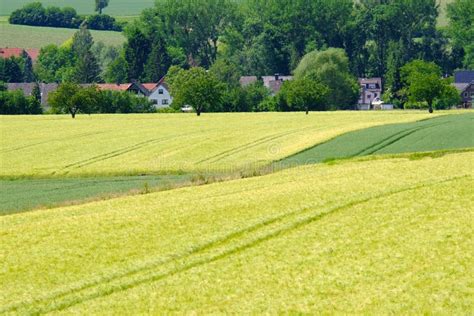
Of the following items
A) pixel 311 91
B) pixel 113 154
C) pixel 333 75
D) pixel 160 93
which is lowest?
pixel 160 93

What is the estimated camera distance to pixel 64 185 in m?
49.2

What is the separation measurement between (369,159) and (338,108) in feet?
323

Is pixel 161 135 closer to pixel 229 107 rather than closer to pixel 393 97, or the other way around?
pixel 229 107

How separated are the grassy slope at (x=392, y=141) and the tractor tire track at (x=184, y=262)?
983 inches

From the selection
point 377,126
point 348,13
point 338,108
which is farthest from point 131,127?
point 348,13

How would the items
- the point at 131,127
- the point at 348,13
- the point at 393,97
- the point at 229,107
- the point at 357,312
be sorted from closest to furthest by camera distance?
1. the point at 357,312
2. the point at 131,127
3. the point at 229,107
4. the point at 393,97
5. the point at 348,13

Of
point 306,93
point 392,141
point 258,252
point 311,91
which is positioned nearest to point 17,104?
point 306,93

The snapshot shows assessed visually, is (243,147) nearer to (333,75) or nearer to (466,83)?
(333,75)

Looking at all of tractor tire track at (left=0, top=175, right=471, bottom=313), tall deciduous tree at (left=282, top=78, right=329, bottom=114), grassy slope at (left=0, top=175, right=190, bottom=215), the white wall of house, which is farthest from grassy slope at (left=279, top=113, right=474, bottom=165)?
the white wall of house

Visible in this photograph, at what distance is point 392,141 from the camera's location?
62.6 meters

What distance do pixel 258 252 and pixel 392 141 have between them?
130ft

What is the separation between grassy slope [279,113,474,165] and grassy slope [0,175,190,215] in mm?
8210

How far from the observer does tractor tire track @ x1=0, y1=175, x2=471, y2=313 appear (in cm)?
A: 2103

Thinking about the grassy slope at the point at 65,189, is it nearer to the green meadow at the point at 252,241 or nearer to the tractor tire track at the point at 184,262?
the green meadow at the point at 252,241
